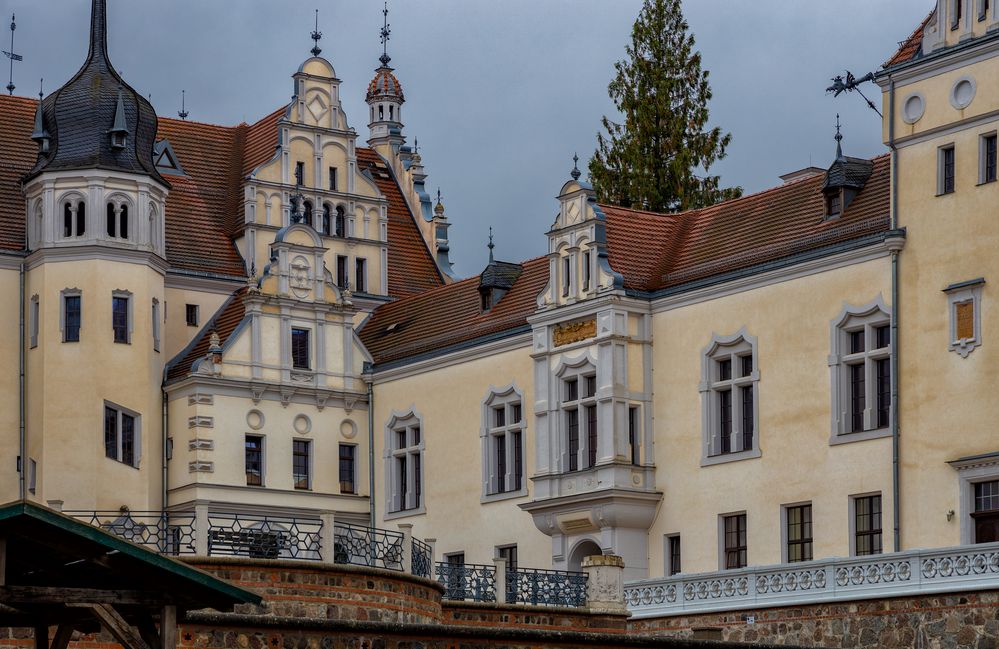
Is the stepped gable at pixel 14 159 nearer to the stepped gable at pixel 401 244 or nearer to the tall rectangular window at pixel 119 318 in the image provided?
the tall rectangular window at pixel 119 318

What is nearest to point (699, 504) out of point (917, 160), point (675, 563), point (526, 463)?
point (675, 563)

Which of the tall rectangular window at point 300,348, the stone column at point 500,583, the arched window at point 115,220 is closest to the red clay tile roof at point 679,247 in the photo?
the tall rectangular window at point 300,348

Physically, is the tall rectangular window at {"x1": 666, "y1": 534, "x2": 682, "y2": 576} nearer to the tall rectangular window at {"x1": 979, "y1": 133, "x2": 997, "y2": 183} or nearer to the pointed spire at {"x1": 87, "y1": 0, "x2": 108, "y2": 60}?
the tall rectangular window at {"x1": 979, "y1": 133, "x2": 997, "y2": 183}

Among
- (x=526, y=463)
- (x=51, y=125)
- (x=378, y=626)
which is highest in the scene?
→ (x=51, y=125)

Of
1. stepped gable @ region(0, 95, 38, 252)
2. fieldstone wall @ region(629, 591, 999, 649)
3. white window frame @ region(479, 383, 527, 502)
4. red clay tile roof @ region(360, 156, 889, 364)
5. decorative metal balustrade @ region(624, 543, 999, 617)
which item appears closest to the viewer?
fieldstone wall @ region(629, 591, 999, 649)

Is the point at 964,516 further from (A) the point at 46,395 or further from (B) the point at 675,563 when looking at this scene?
(A) the point at 46,395

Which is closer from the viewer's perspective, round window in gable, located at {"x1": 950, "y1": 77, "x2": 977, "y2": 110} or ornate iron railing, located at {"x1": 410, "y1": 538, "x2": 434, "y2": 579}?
ornate iron railing, located at {"x1": 410, "y1": 538, "x2": 434, "y2": 579}

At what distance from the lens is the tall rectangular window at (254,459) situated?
5369cm

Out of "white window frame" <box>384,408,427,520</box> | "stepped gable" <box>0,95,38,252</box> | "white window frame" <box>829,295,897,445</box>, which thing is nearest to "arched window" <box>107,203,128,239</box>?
"stepped gable" <box>0,95,38,252</box>

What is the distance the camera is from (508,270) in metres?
53.7

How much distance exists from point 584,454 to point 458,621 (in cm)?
1103

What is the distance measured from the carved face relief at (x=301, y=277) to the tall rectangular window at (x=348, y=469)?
402 centimetres

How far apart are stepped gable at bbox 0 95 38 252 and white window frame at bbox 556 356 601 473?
14.5 m

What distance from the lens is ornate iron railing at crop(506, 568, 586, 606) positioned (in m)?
39.1
